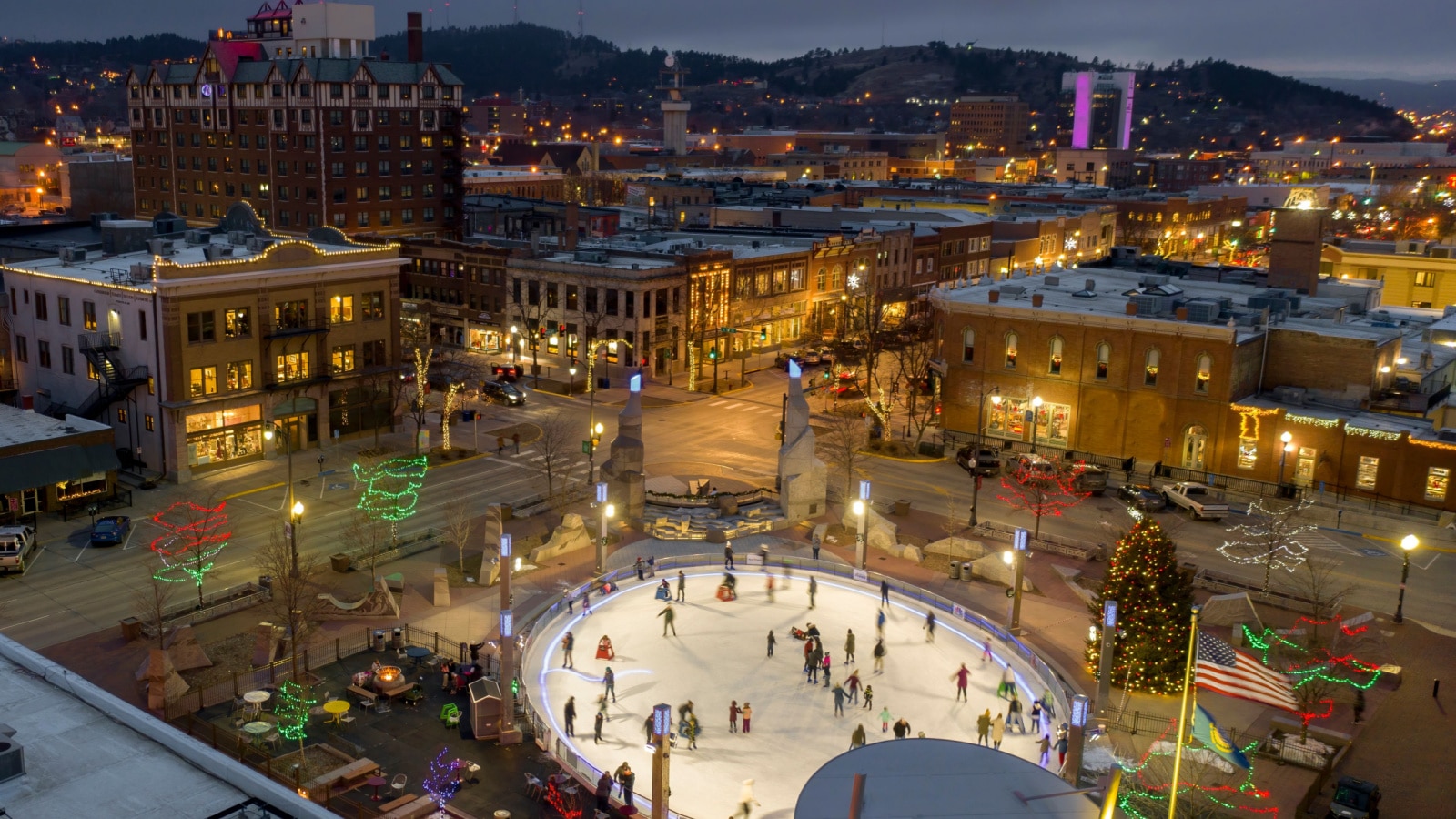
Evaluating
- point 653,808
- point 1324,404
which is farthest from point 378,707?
point 1324,404

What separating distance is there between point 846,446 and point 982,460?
28.6 ft

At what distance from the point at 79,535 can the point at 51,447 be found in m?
5.31

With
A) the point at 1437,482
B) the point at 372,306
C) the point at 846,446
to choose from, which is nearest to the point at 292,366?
the point at 372,306

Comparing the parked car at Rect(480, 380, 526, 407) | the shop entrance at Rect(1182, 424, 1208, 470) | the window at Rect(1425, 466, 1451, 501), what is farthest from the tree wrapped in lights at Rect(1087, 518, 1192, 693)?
the parked car at Rect(480, 380, 526, 407)

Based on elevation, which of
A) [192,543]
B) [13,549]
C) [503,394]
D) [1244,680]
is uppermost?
[1244,680]

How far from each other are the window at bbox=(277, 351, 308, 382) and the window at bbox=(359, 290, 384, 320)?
4.57 meters

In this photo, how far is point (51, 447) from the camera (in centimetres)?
5359

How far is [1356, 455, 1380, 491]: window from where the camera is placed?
5934cm

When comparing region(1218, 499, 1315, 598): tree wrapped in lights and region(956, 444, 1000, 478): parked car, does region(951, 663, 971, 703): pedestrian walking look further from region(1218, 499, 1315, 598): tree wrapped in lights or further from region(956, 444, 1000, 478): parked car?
region(956, 444, 1000, 478): parked car

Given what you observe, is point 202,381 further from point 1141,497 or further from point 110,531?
point 1141,497

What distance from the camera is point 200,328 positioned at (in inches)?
2361

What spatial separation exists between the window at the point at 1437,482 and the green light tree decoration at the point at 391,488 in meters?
48.1

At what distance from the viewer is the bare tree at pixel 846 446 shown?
60.1 meters

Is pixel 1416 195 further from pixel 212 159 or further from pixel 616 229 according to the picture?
pixel 212 159
